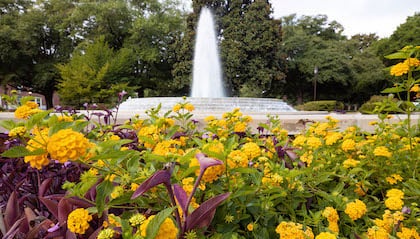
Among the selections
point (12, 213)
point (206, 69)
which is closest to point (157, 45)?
point (206, 69)

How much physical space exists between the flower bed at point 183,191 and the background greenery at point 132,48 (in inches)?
555

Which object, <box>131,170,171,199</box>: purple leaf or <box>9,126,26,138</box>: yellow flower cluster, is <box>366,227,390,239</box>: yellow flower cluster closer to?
<box>131,170,171,199</box>: purple leaf

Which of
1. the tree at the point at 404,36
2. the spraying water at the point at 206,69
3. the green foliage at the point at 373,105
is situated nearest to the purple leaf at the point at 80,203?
the green foliage at the point at 373,105

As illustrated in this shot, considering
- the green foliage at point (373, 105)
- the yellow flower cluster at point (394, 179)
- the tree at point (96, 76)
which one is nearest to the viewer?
the yellow flower cluster at point (394, 179)

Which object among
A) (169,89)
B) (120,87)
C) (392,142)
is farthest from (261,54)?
(392,142)

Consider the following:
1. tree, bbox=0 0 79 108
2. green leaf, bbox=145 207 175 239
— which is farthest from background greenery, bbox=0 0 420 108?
green leaf, bbox=145 207 175 239

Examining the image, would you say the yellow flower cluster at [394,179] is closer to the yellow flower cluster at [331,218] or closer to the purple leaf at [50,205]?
the yellow flower cluster at [331,218]

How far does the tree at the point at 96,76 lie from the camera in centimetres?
1394

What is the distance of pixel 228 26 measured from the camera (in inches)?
684

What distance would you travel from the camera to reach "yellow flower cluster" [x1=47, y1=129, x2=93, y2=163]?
536 millimetres

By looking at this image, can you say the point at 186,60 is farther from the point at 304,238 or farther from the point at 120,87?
the point at 304,238

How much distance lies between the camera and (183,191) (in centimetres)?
62

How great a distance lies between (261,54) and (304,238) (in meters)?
16.7

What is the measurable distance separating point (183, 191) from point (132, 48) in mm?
17758
